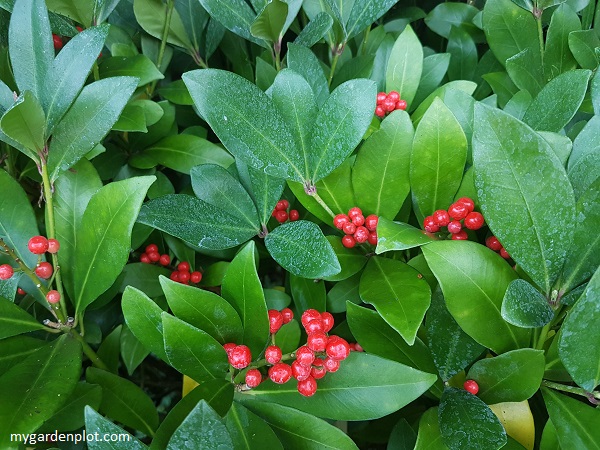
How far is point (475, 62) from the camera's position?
107 cm

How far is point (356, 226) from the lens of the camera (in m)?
0.76

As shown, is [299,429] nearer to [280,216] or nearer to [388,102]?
[280,216]

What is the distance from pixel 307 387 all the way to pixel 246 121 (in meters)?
0.36

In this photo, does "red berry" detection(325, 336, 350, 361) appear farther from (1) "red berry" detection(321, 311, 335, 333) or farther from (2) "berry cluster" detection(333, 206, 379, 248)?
(2) "berry cluster" detection(333, 206, 379, 248)

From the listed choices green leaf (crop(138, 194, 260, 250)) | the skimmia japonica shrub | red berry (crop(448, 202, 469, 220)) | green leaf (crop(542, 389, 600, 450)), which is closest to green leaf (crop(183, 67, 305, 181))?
the skimmia japonica shrub

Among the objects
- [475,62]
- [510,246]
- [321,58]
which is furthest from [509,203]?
[321,58]

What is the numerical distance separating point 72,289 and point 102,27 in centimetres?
38

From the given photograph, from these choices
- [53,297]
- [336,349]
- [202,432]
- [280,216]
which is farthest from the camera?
[280,216]

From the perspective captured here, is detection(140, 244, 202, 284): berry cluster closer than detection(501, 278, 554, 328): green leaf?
No

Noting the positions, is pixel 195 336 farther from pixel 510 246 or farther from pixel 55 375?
pixel 510 246

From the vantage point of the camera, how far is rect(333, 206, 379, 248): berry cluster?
750 mm

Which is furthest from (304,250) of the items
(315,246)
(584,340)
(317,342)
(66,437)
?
(66,437)

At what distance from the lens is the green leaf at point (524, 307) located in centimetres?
59

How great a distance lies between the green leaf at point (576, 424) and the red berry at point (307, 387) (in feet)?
0.97
